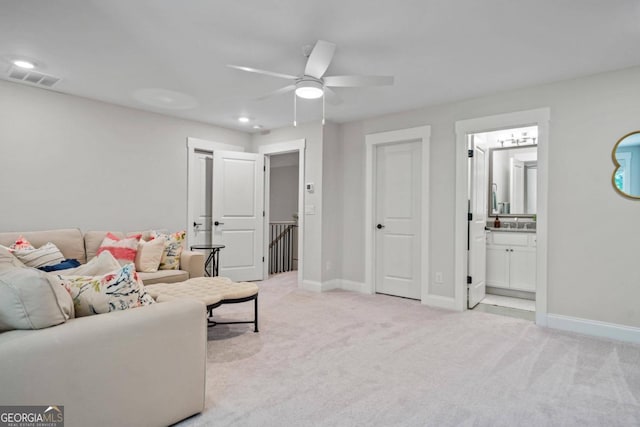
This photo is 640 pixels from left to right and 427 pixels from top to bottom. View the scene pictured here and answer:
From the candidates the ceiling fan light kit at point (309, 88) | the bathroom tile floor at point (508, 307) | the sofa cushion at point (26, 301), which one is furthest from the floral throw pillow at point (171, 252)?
the bathroom tile floor at point (508, 307)

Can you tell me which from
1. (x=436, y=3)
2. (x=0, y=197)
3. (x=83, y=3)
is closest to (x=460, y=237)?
(x=436, y=3)

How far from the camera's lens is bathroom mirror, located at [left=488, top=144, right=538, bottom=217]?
16.3ft

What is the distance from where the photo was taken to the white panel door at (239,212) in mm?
5363

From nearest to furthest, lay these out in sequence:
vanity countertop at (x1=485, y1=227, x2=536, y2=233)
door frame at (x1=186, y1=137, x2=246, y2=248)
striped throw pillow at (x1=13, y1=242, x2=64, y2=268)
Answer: striped throw pillow at (x1=13, y1=242, x2=64, y2=268)
vanity countertop at (x1=485, y1=227, x2=536, y2=233)
door frame at (x1=186, y1=137, x2=246, y2=248)

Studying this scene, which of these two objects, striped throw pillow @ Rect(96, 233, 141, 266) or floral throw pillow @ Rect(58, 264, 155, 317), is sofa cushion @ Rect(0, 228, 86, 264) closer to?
striped throw pillow @ Rect(96, 233, 141, 266)

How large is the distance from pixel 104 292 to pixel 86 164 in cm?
310

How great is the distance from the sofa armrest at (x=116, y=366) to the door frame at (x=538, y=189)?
309 centimetres

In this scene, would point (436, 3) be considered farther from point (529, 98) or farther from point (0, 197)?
point (0, 197)

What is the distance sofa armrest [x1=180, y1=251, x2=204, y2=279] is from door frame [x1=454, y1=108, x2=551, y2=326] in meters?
2.93

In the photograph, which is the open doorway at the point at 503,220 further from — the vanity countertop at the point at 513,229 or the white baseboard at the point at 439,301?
the white baseboard at the point at 439,301

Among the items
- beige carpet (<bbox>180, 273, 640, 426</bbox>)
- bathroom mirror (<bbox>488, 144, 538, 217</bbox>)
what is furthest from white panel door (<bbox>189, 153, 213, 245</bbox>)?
bathroom mirror (<bbox>488, 144, 538, 217</bbox>)

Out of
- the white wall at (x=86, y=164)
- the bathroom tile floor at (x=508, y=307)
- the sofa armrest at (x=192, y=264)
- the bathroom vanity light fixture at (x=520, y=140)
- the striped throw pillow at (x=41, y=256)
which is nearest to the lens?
the striped throw pillow at (x=41, y=256)

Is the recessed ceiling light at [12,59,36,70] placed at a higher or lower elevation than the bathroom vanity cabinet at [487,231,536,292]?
higher

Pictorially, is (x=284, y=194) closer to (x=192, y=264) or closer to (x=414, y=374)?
(x=192, y=264)
